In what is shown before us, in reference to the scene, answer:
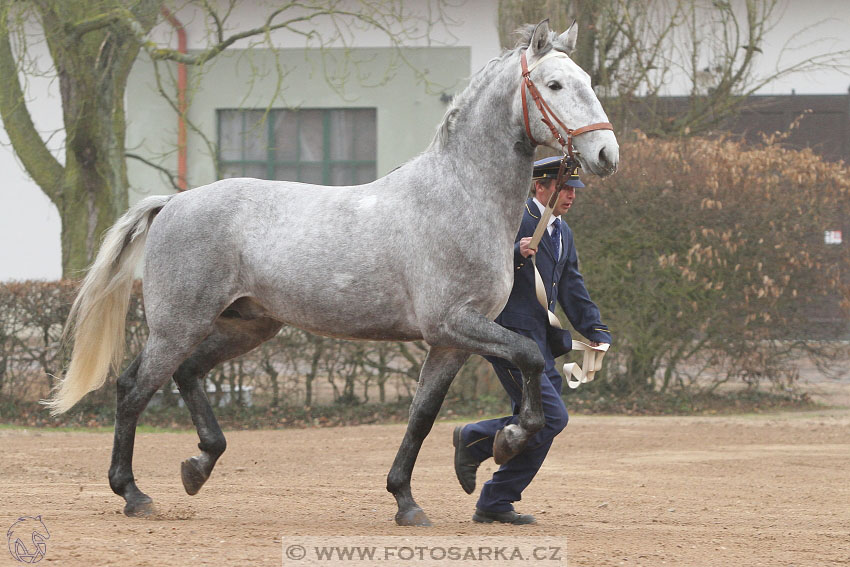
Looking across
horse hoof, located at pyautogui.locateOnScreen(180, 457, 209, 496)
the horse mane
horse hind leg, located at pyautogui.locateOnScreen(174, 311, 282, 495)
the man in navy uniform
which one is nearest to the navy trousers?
the man in navy uniform

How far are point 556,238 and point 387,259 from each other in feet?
3.28

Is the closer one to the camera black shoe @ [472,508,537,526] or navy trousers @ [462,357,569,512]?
navy trousers @ [462,357,569,512]

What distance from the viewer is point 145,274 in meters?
5.29

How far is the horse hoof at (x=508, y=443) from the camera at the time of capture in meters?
4.52

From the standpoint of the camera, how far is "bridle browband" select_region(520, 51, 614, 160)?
4379 mm

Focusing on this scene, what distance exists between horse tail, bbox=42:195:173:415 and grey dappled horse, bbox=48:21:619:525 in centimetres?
27

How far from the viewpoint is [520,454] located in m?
5.06

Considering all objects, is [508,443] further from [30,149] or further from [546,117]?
[30,149]

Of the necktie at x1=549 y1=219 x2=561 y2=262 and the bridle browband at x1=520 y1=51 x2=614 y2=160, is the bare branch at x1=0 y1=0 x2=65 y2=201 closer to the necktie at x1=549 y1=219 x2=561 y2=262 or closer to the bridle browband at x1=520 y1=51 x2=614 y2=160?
the necktie at x1=549 y1=219 x2=561 y2=262

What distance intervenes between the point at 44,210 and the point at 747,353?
33.3ft

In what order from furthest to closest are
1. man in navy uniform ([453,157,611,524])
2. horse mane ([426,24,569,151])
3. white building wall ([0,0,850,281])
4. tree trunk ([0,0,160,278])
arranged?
white building wall ([0,0,850,281]) < tree trunk ([0,0,160,278]) < man in navy uniform ([453,157,611,524]) < horse mane ([426,24,569,151])

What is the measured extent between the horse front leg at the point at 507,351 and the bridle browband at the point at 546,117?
82 centimetres

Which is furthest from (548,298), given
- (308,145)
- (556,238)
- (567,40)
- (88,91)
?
(308,145)

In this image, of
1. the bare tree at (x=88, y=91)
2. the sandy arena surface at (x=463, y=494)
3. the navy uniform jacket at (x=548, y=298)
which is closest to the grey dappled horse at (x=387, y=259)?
the navy uniform jacket at (x=548, y=298)
